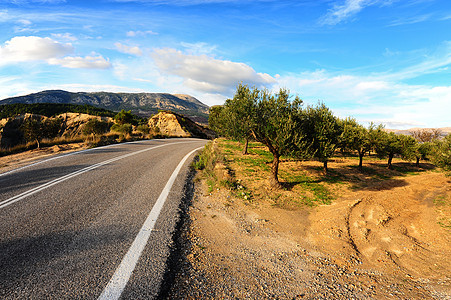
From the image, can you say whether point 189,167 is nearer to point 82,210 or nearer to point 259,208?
point 259,208

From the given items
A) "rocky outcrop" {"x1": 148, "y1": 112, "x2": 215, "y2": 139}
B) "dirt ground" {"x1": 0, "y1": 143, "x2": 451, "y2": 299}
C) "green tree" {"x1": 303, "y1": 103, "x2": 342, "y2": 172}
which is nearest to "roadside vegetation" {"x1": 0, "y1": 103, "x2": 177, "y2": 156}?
"dirt ground" {"x1": 0, "y1": 143, "x2": 451, "y2": 299}

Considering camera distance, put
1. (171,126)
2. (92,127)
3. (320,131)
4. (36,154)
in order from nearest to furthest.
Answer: (320,131) → (36,154) → (92,127) → (171,126)

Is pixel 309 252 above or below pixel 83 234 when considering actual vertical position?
below

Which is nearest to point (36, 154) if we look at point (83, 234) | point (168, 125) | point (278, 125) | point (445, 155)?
point (83, 234)

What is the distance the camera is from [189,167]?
11.9 m

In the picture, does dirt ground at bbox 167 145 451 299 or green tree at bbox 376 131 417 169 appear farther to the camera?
green tree at bbox 376 131 417 169

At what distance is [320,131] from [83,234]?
41.8ft

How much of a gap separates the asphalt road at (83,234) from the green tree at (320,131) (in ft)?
29.3

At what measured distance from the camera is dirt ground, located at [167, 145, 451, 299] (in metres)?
3.71

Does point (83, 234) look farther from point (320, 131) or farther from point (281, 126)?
point (320, 131)

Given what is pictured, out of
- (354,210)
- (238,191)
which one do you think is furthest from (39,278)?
(354,210)

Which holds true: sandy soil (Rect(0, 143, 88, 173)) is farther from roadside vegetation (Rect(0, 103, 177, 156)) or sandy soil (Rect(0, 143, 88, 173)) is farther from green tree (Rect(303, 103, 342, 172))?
green tree (Rect(303, 103, 342, 172))

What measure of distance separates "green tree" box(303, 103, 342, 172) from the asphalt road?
352 inches

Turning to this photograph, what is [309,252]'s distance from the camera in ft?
17.0
